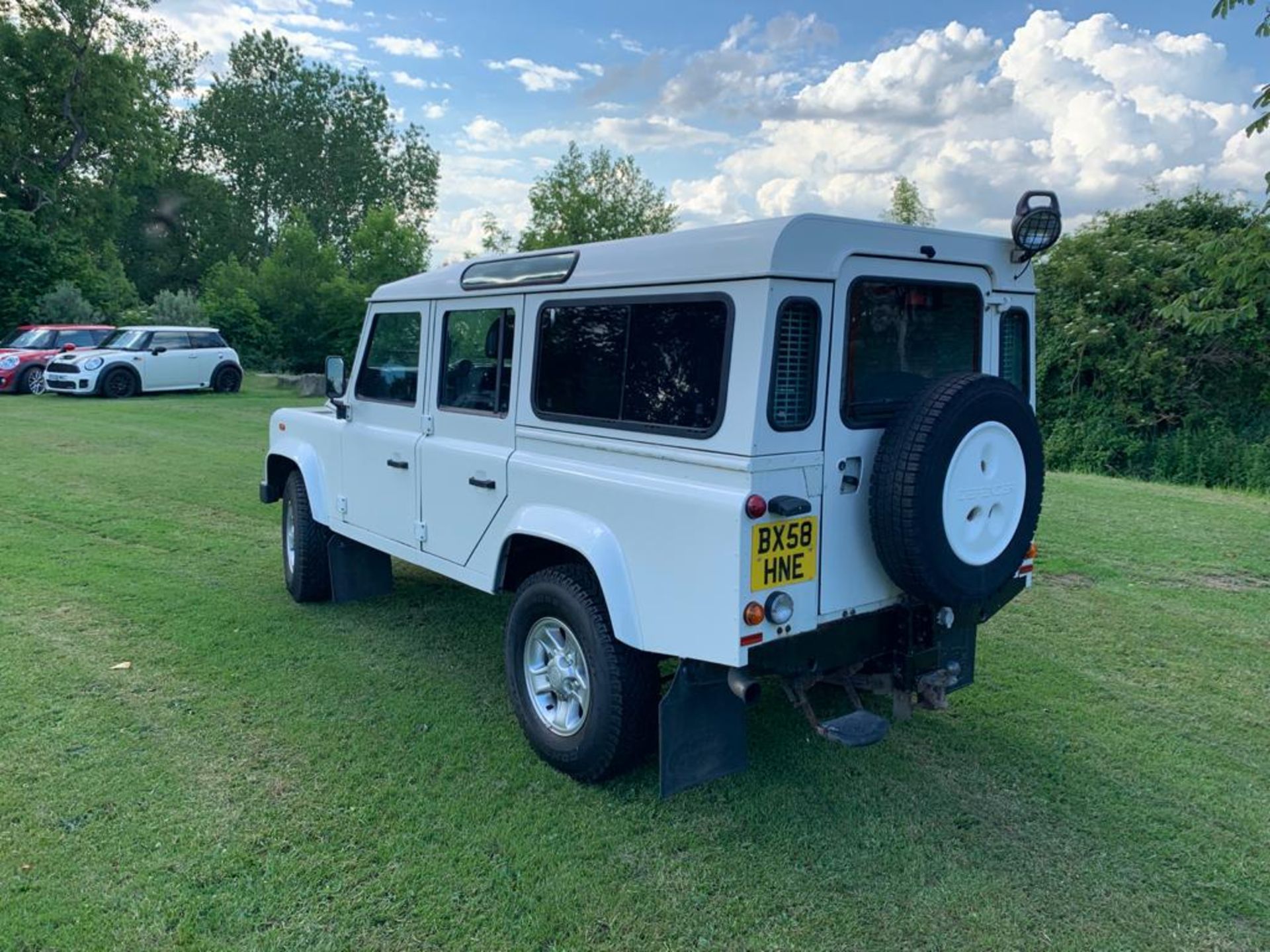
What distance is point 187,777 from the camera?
3.63 meters

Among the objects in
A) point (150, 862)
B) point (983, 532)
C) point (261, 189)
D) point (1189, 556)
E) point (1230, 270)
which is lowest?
point (150, 862)

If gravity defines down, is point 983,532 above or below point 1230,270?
below

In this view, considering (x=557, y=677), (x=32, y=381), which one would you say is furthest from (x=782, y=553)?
(x=32, y=381)

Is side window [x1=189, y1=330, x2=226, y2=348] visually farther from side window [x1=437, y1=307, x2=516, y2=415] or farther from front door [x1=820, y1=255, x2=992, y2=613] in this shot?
front door [x1=820, y1=255, x2=992, y2=613]

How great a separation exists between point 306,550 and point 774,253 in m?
3.89

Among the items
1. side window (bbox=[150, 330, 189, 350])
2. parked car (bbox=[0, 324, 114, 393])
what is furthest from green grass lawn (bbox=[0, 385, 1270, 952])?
parked car (bbox=[0, 324, 114, 393])

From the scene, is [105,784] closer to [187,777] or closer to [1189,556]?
[187,777]

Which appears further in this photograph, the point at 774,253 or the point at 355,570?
the point at 355,570

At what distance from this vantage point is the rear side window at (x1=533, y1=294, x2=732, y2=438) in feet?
10.4

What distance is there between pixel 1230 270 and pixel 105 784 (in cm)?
740

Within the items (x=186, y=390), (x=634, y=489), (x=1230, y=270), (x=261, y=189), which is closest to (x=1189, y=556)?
(x=1230, y=270)

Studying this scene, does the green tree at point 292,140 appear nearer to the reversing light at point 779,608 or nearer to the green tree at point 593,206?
the green tree at point 593,206

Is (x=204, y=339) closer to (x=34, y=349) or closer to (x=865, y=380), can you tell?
(x=34, y=349)

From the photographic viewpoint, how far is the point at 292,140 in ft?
150
